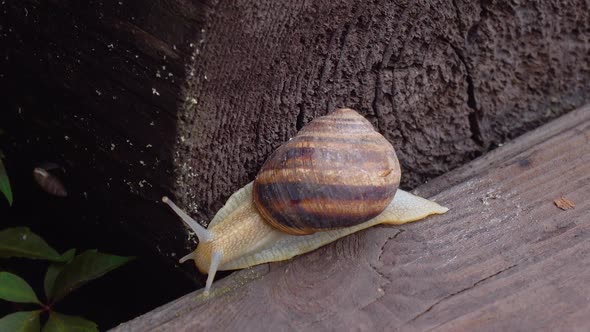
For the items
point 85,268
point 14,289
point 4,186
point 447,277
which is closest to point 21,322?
point 14,289

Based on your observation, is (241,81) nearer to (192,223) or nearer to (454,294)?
(192,223)

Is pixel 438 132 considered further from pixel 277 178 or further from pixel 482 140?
pixel 277 178

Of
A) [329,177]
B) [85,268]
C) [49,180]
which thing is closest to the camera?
[329,177]

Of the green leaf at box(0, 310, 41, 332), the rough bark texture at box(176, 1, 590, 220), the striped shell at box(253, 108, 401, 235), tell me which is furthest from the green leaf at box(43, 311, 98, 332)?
the striped shell at box(253, 108, 401, 235)

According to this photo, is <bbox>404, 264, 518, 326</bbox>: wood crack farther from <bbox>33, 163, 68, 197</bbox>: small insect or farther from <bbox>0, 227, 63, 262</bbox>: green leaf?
<bbox>33, 163, 68, 197</bbox>: small insect

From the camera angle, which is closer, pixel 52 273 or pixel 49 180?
pixel 52 273

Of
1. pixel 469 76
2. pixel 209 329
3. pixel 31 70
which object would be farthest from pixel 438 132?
pixel 31 70
